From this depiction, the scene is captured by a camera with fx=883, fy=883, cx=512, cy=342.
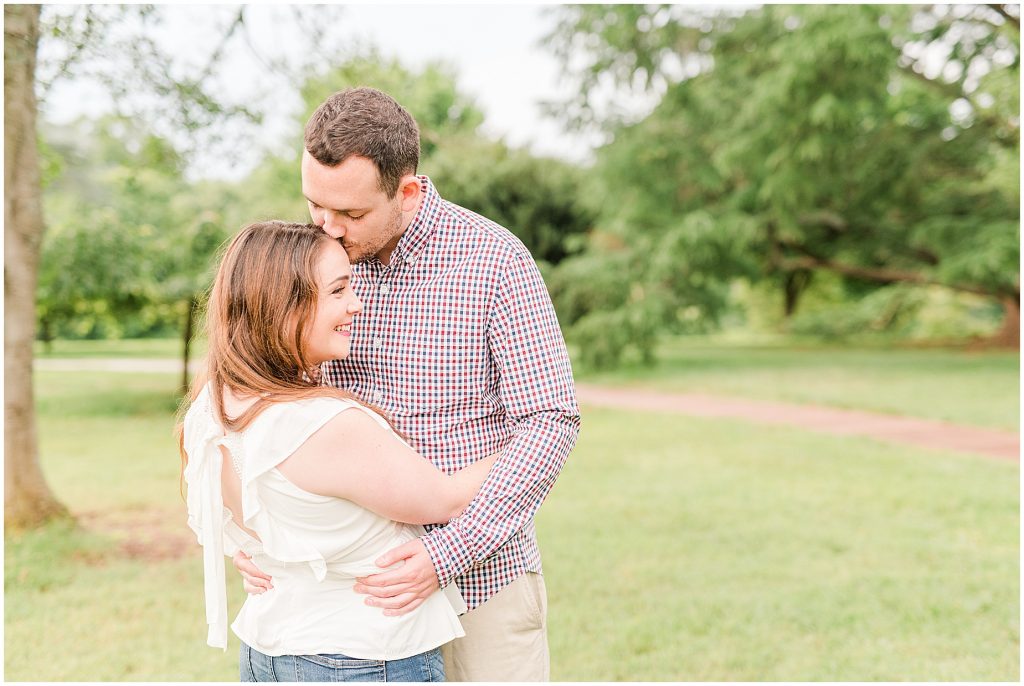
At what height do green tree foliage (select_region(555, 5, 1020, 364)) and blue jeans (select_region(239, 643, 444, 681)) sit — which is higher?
green tree foliage (select_region(555, 5, 1020, 364))

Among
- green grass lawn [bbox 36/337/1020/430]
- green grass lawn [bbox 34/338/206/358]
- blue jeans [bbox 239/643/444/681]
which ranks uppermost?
blue jeans [bbox 239/643/444/681]

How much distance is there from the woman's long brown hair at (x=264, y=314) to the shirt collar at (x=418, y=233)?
32cm

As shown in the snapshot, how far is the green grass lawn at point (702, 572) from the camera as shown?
4152mm

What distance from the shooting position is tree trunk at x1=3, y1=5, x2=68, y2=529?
571 centimetres

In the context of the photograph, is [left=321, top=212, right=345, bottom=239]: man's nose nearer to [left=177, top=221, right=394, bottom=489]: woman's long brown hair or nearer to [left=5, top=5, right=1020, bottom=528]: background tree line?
[left=177, top=221, right=394, bottom=489]: woman's long brown hair

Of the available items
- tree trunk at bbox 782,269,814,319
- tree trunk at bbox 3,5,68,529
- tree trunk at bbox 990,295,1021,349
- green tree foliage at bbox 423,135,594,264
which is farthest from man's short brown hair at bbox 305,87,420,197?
tree trunk at bbox 782,269,814,319

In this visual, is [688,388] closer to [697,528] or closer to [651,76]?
[651,76]

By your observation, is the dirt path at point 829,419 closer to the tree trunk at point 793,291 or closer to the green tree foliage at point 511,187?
the green tree foliage at point 511,187

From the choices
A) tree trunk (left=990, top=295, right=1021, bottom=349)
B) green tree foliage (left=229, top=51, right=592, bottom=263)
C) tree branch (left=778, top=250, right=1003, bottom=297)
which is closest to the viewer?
green tree foliage (left=229, top=51, right=592, bottom=263)

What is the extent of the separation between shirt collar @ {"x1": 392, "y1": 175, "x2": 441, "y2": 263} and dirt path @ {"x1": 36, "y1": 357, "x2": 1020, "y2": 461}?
26.6 feet

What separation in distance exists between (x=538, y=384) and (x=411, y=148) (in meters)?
0.63

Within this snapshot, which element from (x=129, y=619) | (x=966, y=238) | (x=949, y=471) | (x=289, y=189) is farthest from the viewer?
(x=289, y=189)

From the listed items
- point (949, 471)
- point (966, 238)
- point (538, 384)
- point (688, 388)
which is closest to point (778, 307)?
point (966, 238)

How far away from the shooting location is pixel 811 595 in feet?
16.3
